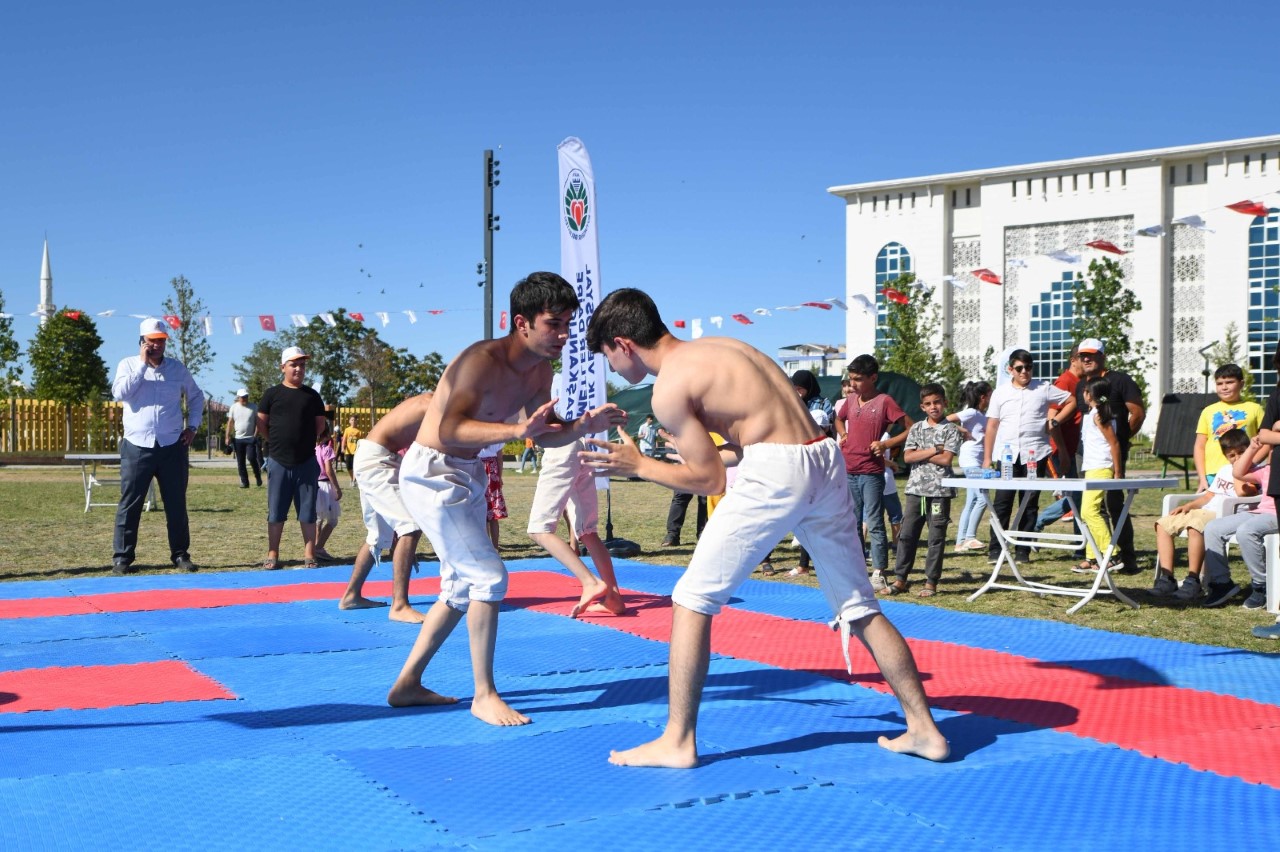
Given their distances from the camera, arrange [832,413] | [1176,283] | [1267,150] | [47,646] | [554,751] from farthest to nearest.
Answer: [1176,283] < [1267,150] < [832,413] < [47,646] < [554,751]

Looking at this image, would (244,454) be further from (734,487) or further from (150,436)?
(734,487)

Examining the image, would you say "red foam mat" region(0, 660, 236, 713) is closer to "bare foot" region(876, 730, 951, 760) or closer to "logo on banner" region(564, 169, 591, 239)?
"bare foot" region(876, 730, 951, 760)

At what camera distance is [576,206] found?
10.4m

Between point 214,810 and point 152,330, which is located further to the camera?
point 152,330

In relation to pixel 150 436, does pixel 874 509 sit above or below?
below

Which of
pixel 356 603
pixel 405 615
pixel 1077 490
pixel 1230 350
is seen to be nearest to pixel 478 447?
pixel 405 615

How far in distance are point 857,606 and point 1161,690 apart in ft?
6.76

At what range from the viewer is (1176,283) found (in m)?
49.5

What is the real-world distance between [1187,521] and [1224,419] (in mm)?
1252

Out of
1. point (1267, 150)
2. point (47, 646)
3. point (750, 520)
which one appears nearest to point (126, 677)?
point (47, 646)

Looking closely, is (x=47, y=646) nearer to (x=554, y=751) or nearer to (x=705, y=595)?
(x=554, y=751)

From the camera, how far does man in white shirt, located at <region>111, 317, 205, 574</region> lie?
9.37m

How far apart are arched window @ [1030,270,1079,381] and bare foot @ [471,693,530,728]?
46959mm

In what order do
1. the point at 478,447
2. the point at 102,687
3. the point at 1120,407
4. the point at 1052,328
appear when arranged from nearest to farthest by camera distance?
1. the point at 478,447
2. the point at 102,687
3. the point at 1120,407
4. the point at 1052,328
